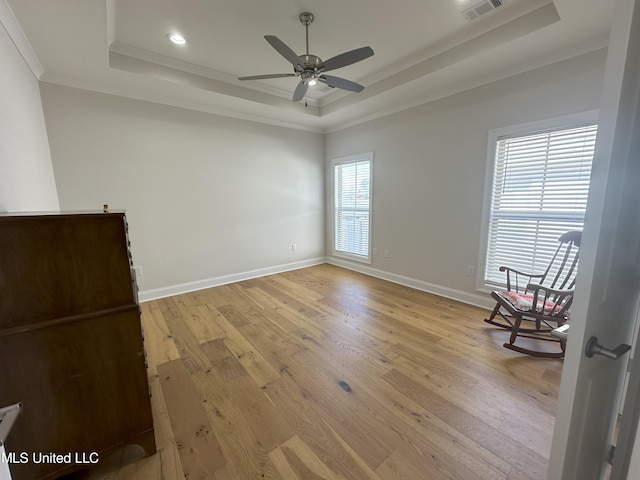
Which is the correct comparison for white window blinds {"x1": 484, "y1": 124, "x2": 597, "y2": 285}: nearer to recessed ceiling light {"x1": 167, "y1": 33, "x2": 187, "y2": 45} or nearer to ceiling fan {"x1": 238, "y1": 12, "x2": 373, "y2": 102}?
ceiling fan {"x1": 238, "y1": 12, "x2": 373, "y2": 102}

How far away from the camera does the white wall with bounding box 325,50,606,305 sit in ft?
8.16

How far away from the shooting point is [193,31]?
2428 millimetres

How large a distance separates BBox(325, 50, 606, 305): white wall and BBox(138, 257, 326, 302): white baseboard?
145 cm

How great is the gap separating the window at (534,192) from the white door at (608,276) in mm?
2047

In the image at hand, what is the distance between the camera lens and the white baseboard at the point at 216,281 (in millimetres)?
3512

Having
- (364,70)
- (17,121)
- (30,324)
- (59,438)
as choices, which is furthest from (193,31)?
(59,438)

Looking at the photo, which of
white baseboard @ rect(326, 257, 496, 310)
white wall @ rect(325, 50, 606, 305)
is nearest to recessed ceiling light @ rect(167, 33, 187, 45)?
white wall @ rect(325, 50, 606, 305)

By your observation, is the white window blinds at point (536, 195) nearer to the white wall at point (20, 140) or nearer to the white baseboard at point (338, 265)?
the white baseboard at point (338, 265)

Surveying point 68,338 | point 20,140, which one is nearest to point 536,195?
point 68,338

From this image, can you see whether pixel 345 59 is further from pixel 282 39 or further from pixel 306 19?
pixel 282 39

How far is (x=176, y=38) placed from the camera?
2512mm

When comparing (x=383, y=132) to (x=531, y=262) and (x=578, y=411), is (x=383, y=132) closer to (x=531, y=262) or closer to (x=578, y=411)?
(x=531, y=262)

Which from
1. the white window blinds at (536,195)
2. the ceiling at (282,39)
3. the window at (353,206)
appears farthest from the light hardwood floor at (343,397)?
the ceiling at (282,39)

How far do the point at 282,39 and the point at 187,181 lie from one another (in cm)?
214
